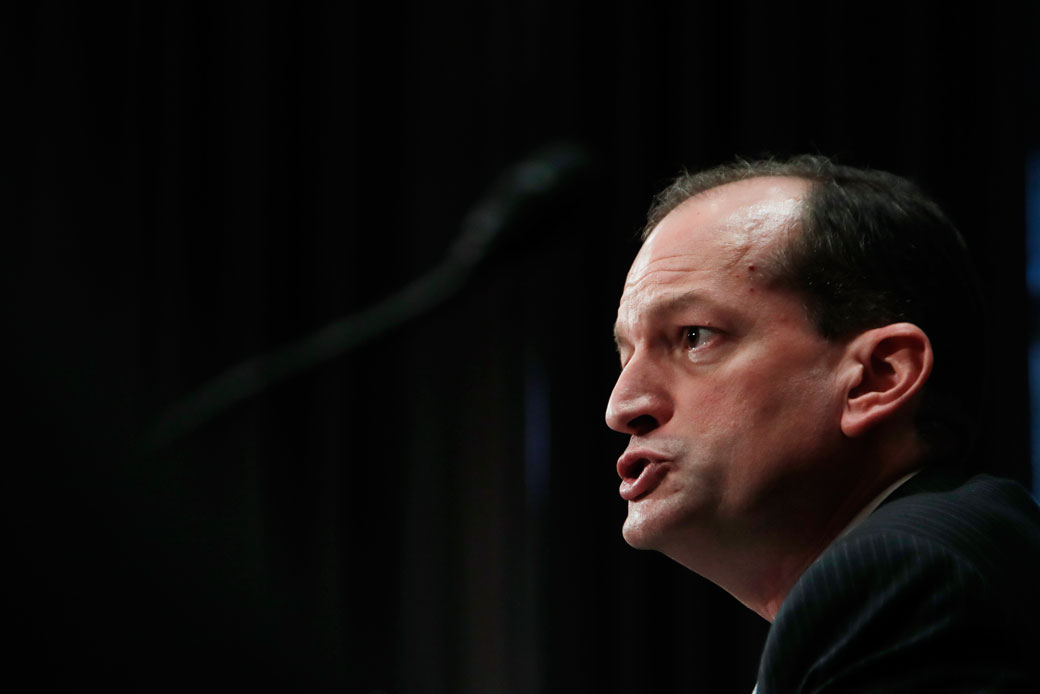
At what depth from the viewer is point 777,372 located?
4.57 ft

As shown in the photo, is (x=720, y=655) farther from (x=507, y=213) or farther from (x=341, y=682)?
(x=341, y=682)

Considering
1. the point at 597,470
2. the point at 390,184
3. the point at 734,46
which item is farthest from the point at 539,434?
the point at 734,46

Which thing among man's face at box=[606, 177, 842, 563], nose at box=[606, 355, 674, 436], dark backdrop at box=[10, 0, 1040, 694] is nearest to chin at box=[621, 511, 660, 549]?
man's face at box=[606, 177, 842, 563]

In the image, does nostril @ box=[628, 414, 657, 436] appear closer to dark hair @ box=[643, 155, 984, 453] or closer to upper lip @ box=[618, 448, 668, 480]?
upper lip @ box=[618, 448, 668, 480]

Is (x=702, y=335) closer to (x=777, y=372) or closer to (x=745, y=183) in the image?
(x=777, y=372)

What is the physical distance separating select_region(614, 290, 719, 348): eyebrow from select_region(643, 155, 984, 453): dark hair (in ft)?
0.29

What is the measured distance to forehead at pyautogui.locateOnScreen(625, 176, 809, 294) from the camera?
4.79 feet

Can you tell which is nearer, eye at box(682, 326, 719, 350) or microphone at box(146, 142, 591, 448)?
eye at box(682, 326, 719, 350)

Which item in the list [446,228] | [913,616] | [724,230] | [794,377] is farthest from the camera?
[446,228]

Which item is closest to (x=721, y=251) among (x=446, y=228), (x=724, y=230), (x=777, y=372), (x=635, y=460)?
(x=724, y=230)

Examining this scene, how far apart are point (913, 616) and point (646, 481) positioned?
439 mm

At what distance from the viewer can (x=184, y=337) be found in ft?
12.1

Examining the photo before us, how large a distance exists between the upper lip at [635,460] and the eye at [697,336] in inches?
5.5

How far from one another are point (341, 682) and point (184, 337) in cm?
341
